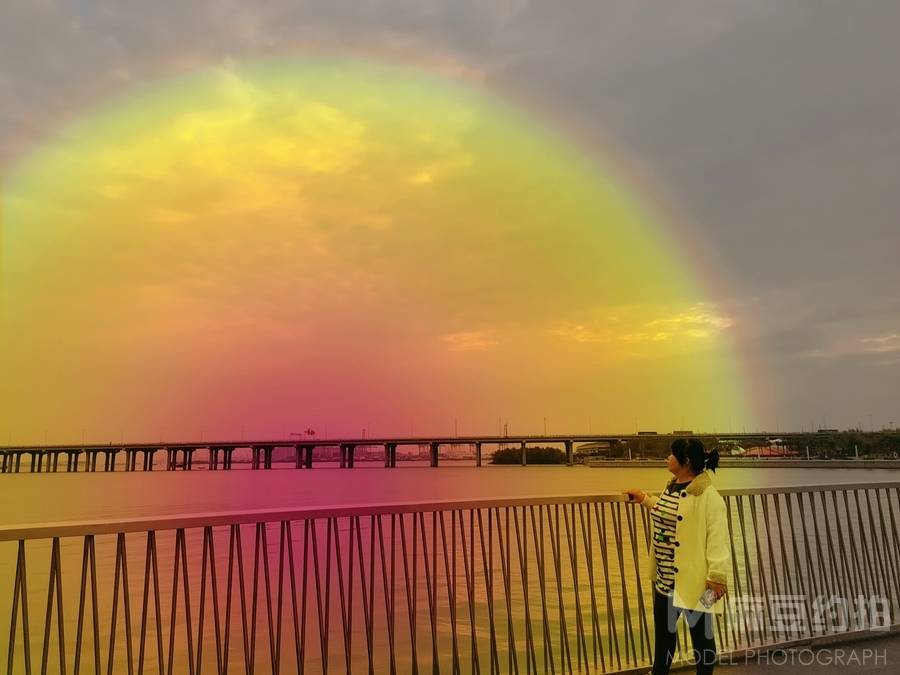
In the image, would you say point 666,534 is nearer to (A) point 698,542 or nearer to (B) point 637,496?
(A) point 698,542

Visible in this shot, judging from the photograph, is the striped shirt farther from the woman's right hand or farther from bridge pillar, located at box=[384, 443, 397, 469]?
bridge pillar, located at box=[384, 443, 397, 469]

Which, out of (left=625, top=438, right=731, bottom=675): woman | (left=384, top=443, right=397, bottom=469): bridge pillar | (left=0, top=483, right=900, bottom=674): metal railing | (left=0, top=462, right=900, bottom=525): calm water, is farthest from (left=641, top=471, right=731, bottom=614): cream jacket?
(left=384, top=443, right=397, bottom=469): bridge pillar

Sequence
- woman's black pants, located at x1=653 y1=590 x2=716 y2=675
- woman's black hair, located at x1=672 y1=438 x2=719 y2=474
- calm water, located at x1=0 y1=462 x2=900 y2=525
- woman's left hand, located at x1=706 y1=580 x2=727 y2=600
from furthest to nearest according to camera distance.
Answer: calm water, located at x1=0 y1=462 x2=900 y2=525
woman's black pants, located at x1=653 y1=590 x2=716 y2=675
woman's black hair, located at x1=672 y1=438 x2=719 y2=474
woman's left hand, located at x1=706 y1=580 x2=727 y2=600

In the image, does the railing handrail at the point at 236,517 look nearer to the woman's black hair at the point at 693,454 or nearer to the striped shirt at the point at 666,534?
the striped shirt at the point at 666,534

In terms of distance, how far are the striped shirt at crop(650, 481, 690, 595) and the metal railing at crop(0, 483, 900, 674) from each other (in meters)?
0.76

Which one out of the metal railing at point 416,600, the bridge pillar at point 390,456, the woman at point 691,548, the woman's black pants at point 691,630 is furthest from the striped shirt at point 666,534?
the bridge pillar at point 390,456

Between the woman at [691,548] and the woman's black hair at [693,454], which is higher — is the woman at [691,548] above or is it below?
below

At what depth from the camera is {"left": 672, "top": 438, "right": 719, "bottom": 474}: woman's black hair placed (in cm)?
517

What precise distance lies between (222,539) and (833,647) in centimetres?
2636

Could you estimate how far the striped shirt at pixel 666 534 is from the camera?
525cm

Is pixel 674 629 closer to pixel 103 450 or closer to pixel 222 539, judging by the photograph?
pixel 222 539

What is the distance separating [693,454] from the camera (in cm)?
519

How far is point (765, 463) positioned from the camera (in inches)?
5743

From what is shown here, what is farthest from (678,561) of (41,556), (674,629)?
(41,556)
